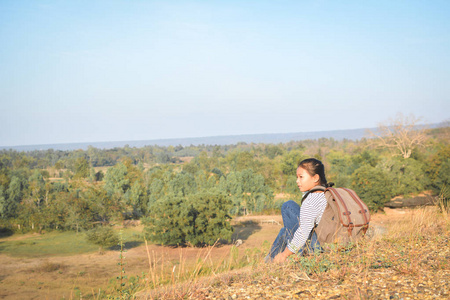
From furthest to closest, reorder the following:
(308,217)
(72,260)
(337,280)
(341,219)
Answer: (72,260) < (308,217) < (341,219) < (337,280)

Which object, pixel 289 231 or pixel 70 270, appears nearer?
pixel 289 231

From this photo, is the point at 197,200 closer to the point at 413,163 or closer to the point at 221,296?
the point at 221,296

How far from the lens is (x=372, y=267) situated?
3146 mm

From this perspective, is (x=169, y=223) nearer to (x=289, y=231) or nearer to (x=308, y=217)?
(x=289, y=231)

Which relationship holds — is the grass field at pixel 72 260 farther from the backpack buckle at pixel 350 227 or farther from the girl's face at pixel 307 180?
the backpack buckle at pixel 350 227

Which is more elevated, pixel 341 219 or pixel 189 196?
pixel 341 219

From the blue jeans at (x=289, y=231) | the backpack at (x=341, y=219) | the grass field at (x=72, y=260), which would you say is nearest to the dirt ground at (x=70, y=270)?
the grass field at (x=72, y=260)

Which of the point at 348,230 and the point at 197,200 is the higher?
the point at 348,230

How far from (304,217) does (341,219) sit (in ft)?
1.16

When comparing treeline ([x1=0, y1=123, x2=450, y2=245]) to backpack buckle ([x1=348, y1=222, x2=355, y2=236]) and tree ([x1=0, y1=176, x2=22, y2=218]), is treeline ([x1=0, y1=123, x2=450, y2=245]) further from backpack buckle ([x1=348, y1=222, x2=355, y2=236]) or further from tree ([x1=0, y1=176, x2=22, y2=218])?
backpack buckle ([x1=348, y1=222, x2=355, y2=236])

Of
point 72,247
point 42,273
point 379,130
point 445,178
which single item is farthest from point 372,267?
point 379,130

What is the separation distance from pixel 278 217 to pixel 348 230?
3226 centimetres

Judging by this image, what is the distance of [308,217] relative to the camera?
3.29m

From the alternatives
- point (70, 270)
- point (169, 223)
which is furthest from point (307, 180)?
point (169, 223)
